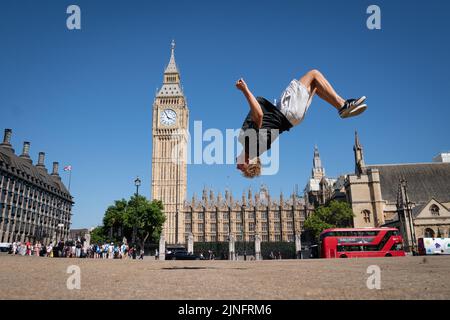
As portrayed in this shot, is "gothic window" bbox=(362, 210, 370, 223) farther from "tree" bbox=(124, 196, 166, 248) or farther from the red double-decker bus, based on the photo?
"tree" bbox=(124, 196, 166, 248)

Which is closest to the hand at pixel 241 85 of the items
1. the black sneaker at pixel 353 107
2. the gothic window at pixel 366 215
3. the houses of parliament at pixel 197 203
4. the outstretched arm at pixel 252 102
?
the outstretched arm at pixel 252 102

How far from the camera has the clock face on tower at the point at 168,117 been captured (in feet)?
294

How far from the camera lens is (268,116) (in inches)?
208

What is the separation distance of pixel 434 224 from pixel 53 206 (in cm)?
7535

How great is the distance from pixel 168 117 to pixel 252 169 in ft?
283

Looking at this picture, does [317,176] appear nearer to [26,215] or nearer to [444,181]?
[444,181]

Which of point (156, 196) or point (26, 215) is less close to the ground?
point (156, 196)

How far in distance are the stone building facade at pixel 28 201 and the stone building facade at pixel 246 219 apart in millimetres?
30198

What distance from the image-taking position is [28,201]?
67188 millimetres

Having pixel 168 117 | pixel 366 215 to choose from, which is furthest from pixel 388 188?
pixel 168 117

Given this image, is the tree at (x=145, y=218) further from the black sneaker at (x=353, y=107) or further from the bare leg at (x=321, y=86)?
the black sneaker at (x=353, y=107)

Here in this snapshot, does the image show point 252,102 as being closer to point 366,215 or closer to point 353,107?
point 353,107
